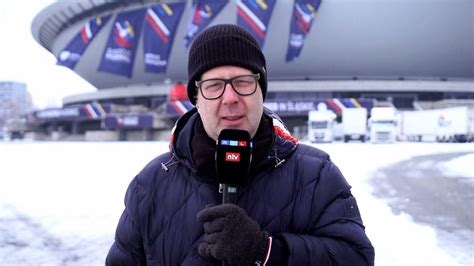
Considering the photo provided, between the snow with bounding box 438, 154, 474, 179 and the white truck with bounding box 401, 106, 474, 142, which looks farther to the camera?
the white truck with bounding box 401, 106, 474, 142

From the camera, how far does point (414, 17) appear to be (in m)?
38.2

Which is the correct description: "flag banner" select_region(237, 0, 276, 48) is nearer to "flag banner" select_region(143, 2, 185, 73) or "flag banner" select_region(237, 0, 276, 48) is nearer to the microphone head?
"flag banner" select_region(143, 2, 185, 73)

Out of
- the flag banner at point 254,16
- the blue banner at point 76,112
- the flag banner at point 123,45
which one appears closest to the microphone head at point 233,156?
the flag banner at point 254,16

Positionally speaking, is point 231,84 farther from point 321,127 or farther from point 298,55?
point 298,55

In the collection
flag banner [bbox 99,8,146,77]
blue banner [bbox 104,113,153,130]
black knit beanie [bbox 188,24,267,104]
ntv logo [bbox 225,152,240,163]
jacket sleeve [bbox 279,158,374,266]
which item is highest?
flag banner [bbox 99,8,146,77]

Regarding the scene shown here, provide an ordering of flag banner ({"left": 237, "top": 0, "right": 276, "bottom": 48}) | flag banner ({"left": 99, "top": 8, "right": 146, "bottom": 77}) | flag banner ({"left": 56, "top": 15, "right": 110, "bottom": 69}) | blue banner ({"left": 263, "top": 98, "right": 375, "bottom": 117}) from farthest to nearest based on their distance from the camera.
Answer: flag banner ({"left": 56, "top": 15, "right": 110, "bottom": 69}) < flag banner ({"left": 99, "top": 8, "right": 146, "bottom": 77}) < flag banner ({"left": 237, "top": 0, "right": 276, "bottom": 48}) < blue banner ({"left": 263, "top": 98, "right": 375, "bottom": 117})

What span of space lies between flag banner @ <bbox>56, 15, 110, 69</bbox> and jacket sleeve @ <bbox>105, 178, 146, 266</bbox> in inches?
1631

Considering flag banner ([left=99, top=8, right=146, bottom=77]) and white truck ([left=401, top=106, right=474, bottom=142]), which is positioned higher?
flag banner ([left=99, top=8, right=146, bottom=77])

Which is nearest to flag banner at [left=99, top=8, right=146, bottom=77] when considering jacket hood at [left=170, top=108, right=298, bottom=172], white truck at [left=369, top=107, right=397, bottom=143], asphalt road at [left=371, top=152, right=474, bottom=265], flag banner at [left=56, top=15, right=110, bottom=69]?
flag banner at [left=56, top=15, right=110, bottom=69]

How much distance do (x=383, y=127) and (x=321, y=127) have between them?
448 centimetres

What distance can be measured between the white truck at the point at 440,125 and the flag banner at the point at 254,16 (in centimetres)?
1474

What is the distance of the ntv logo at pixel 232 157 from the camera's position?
1496 mm

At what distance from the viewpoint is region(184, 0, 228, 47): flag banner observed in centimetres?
3406

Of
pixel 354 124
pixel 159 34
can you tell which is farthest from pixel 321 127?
pixel 159 34
